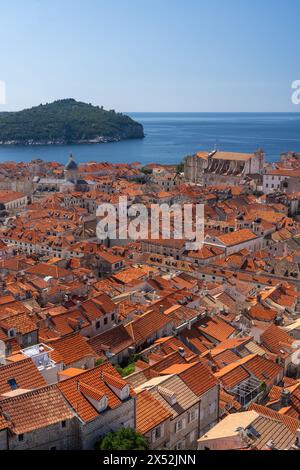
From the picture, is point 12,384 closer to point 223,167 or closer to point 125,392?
point 125,392

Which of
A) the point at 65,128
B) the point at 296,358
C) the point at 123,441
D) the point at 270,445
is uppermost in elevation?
the point at 65,128

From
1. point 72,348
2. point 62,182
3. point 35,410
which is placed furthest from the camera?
point 62,182

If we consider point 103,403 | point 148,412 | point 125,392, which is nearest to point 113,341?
point 148,412

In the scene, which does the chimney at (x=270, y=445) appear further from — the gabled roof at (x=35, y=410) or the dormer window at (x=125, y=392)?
the gabled roof at (x=35, y=410)

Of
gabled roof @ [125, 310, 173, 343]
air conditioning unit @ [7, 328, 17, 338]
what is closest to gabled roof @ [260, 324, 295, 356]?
gabled roof @ [125, 310, 173, 343]

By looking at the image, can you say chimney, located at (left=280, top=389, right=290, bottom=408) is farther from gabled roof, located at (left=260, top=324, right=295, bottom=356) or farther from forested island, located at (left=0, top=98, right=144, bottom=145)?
forested island, located at (left=0, top=98, right=144, bottom=145)

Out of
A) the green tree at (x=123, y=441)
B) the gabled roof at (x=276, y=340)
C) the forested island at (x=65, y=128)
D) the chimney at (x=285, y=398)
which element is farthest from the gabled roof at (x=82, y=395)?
the forested island at (x=65, y=128)
